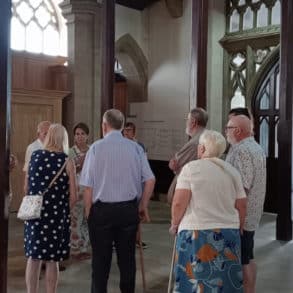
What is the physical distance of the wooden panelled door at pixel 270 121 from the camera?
8.49 metres

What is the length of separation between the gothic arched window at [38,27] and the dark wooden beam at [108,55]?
3.24 metres

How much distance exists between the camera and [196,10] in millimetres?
4816

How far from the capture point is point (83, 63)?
8.88 metres

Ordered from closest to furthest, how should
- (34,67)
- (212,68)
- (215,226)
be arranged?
(215,226)
(34,67)
(212,68)

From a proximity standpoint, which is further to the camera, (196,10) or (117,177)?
(196,10)

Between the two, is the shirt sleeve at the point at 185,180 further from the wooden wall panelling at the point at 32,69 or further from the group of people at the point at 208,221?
the wooden wall panelling at the point at 32,69

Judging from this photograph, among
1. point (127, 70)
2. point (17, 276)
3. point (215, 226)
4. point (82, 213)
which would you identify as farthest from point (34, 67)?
point (215, 226)

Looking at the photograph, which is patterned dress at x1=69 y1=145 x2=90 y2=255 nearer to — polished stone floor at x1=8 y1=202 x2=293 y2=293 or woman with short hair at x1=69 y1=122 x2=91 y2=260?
woman with short hair at x1=69 y1=122 x2=91 y2=260

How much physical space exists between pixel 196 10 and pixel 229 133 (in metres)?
1.84

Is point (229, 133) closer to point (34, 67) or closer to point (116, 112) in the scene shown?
point (116, 112)

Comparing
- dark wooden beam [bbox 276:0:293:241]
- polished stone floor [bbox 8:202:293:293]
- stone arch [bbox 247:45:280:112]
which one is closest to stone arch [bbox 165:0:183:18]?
stone arch [bbox 247:45:280:112]

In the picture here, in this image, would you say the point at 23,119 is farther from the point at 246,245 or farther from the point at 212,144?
the point at 212,144

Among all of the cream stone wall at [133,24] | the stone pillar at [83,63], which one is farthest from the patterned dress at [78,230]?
the cream stone wall at [133,24]

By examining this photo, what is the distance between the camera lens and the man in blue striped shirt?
3143mm
